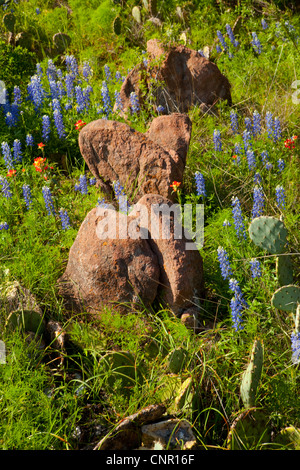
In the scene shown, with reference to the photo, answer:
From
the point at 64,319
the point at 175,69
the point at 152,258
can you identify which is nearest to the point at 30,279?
the point at 64,319

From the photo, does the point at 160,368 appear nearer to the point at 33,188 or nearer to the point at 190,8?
the point at 33,188

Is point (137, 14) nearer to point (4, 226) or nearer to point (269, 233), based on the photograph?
point (4, 226)

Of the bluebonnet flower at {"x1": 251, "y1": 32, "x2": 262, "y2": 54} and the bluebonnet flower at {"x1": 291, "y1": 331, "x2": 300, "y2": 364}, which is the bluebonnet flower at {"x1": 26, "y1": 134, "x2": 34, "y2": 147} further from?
the bluebonnet flower at {"x1": 291, "y1": 331, "x2": 300, "y2": 364}

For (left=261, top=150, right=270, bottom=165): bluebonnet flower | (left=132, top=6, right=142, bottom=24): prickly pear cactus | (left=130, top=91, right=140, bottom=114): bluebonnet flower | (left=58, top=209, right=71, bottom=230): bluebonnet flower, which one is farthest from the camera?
(left=132, top=6, right=142, bottom=24): prickly pear cactus

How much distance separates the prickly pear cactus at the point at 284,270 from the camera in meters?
3.22

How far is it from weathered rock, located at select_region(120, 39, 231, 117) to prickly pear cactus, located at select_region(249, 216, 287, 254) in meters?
2.48

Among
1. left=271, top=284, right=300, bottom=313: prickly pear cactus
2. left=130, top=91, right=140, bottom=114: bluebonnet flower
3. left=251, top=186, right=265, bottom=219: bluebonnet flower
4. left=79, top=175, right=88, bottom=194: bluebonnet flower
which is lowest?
left=271, top=284, right=300, bottom=313: prickly pear cactus

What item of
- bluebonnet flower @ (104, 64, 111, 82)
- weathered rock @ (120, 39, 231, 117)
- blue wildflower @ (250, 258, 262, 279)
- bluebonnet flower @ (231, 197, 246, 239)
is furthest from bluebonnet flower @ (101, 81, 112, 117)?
blue wildflower @ (250, 258, 262, 279)

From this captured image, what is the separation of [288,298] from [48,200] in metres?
2.05

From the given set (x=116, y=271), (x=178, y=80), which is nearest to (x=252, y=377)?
(x=116, y=271)

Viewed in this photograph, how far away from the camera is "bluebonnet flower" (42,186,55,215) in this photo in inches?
162

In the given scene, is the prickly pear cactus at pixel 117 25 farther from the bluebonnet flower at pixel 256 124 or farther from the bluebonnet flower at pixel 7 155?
the bluebonnet flower at pixel 7 155

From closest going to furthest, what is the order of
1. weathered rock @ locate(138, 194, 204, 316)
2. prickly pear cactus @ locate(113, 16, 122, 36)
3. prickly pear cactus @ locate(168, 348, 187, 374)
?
1. prickly pear cactus @ locate(168, 348, 187, 374)
2. weathered rock @ locate(138, 194, 204, 316)
3. prickly pear cactus @ locate(113, 16, 122, 36)
